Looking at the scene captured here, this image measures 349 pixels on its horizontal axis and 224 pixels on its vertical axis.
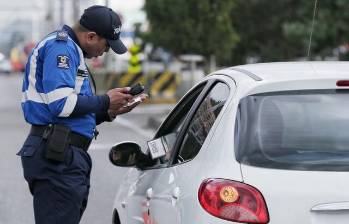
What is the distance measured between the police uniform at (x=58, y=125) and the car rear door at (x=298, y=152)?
41.4 inches

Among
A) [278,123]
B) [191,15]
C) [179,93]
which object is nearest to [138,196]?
[278,123]

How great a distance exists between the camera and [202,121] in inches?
184

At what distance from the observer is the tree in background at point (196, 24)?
23188 mm

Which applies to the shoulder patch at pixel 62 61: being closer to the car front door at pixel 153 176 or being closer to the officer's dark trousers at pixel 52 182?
the officer's dark trousers at pixel 52 182

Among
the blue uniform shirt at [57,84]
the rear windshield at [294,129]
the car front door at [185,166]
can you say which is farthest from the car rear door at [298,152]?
the blue uniform shirt at [57,84]

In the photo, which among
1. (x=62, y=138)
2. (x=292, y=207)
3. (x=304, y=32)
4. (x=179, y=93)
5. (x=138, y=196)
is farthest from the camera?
(x=179, y=93)

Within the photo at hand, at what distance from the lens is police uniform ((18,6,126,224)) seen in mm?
4875

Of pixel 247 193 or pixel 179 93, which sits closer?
pixel 247 193

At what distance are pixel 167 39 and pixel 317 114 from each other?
769 inches

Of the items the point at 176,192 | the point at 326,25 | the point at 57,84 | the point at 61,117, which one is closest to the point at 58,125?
the point at 61,117

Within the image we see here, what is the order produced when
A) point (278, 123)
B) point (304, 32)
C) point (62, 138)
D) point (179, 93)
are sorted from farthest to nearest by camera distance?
point (179, 93)
point (304, 32)
point (62, 138)
point (278, 123)

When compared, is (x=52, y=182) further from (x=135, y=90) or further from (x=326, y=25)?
(x=326, y=25)

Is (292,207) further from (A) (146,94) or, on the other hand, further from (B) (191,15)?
(B) (191,15)

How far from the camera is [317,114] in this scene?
423 cm
